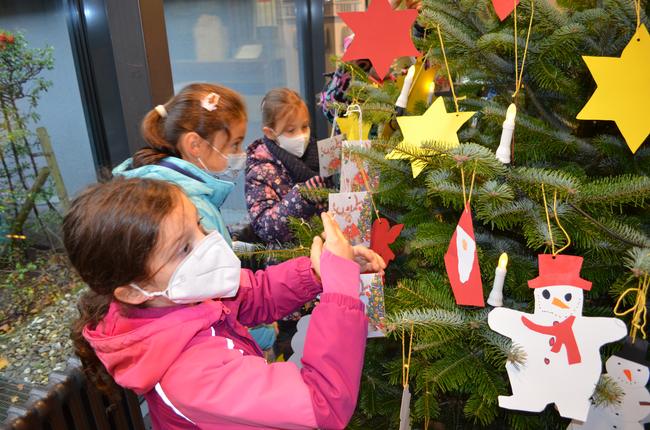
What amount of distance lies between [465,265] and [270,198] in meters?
1.14

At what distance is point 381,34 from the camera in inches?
39.7

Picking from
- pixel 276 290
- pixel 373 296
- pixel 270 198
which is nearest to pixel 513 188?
pixel 373 296

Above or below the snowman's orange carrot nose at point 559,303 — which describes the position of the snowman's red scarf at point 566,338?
below

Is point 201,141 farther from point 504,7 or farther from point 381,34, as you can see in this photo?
point 504,7

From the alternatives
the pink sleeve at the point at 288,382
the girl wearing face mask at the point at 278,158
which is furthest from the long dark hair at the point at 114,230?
the girl wearing face mask at the point at 278,158

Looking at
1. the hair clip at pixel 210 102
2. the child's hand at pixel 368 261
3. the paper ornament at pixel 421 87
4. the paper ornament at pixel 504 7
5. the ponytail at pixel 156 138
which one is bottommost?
the child's hand at pixel 368 261

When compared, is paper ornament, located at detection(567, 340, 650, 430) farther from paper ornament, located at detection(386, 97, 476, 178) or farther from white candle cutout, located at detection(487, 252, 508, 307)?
paper ornament, located at detection(386, 97, 476, 178)

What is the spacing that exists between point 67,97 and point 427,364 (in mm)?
1443

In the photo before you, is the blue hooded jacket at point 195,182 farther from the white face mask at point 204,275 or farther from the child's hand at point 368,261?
the child's hand at point 368,261

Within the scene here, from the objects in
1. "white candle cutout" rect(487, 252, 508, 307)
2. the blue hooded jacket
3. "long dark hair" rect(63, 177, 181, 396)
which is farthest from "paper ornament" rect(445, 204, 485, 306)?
the blue hooded jacket

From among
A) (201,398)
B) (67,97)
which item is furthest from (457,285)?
(67,97)

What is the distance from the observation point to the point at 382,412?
→ 1.12m

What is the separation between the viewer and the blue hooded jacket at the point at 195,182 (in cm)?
117

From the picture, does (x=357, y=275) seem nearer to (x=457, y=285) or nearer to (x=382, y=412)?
(x=457, y=285)
